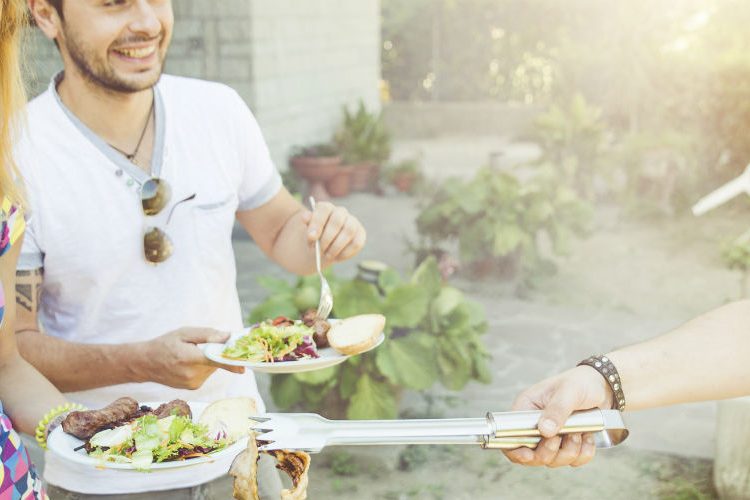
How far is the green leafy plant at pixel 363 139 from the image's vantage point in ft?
31.7

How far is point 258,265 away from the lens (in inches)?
281

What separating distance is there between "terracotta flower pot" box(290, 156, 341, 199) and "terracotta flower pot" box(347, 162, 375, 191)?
1.40ft

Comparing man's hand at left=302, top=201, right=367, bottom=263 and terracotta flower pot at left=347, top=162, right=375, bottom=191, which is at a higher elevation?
man's hand at left=302, top=201, right=367, bottom=263

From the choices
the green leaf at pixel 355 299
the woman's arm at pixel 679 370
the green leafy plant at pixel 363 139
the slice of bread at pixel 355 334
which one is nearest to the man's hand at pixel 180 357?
the slice of bread at pixel 355 334

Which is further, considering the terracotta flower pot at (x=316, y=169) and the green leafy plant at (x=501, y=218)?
the terracotta flower pot at (x=316, y=169)

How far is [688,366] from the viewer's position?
1.65 meters

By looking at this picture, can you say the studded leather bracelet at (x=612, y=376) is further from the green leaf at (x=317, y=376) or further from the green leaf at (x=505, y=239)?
the green leaf at (x=505, y=239)

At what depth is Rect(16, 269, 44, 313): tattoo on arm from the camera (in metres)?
1.85

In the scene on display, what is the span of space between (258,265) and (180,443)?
18.6 ft

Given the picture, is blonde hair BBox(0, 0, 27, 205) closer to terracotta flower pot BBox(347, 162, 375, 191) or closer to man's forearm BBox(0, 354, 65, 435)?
man's forearm BBox(0, 354, 65, 435)

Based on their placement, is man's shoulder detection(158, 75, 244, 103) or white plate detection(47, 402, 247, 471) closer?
white plate detection(47, 402, 247, 471)

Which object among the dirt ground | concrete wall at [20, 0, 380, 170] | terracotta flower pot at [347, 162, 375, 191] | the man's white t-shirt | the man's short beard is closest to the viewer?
the man's white t-shirt

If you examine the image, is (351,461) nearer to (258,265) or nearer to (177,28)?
(258,265)

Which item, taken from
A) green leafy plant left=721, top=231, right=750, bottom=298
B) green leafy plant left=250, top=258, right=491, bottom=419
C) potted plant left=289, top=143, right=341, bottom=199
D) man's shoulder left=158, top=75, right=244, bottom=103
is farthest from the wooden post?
potted plant left=289, top=143, right=341, bottom=199
